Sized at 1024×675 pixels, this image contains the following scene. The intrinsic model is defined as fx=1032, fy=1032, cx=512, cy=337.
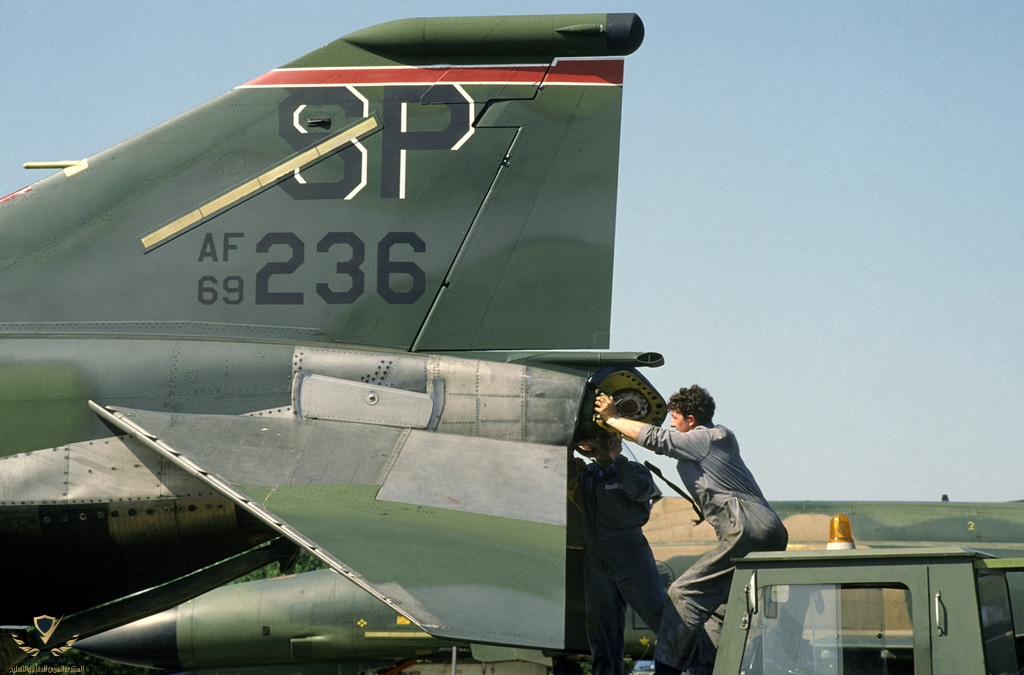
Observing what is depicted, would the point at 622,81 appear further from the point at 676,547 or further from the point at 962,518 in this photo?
the point at 962,518

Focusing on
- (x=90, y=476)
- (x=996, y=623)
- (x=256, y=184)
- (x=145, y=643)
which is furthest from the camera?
(x=145, y=643)

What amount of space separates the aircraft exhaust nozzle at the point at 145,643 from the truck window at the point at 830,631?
8969 millimetres

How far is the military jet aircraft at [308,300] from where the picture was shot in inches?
234

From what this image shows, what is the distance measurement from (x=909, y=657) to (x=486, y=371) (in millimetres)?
2958

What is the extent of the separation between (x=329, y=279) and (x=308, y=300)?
19 cm

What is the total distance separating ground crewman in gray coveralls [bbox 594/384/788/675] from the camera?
17.5 feet

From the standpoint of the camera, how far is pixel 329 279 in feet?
21.3

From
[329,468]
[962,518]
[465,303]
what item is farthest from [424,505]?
[962,518]

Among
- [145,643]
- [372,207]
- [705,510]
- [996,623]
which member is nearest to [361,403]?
[372,207]

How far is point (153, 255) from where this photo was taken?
657 centimetres

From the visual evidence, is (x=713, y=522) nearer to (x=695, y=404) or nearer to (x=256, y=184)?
(x=695, y=404)

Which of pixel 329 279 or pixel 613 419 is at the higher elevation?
pixel 329 279

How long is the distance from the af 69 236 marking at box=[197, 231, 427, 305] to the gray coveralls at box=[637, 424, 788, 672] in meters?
1.88

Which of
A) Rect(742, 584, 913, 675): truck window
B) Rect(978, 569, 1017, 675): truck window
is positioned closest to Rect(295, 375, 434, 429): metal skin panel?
Rect(742, 584, 913, 675): truck window
